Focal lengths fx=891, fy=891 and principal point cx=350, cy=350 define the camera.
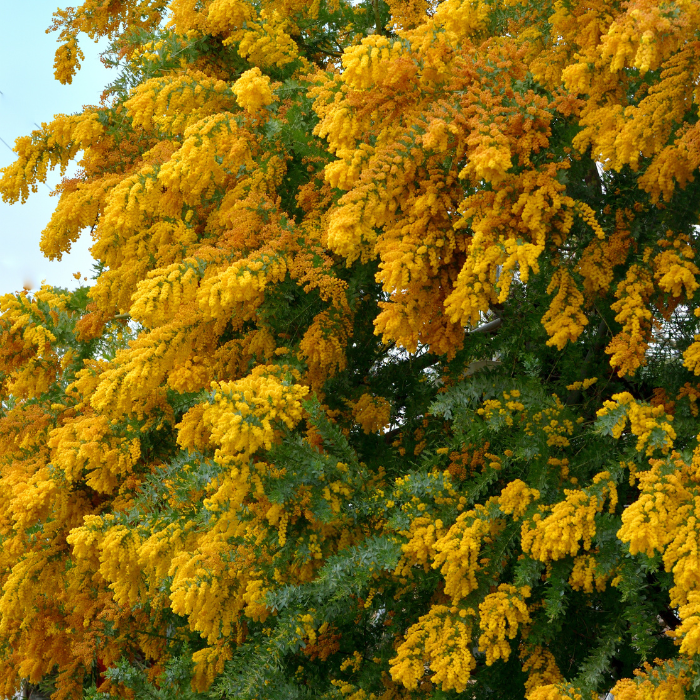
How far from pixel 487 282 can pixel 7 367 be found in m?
3.63

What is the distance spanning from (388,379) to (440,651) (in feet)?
7.27

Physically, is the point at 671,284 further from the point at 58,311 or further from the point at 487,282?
the point at 58,311

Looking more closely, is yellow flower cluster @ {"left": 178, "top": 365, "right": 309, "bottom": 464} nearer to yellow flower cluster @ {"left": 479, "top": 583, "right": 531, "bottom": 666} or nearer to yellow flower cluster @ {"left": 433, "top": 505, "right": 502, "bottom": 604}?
yellow flower cluster @ {"left": 433, "top": 505, "right": 502, "bottom": 604}

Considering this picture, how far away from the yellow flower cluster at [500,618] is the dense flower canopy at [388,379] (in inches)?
0.6

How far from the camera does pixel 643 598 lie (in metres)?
4.12

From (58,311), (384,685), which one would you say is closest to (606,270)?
(384,685)

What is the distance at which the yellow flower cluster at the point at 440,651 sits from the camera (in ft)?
12.5

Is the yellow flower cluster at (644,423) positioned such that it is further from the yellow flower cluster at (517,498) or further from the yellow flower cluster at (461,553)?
the yellow flower cluster at (461,553)

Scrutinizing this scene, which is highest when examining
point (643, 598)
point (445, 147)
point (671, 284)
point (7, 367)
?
point (7, 367)

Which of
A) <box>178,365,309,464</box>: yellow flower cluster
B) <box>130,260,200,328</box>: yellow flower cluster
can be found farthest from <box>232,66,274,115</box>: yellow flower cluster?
<box>178,365,309,464</box>: yellow flower cluster

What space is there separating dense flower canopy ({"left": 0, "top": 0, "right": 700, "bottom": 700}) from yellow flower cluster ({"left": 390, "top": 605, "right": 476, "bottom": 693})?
0.7 inches

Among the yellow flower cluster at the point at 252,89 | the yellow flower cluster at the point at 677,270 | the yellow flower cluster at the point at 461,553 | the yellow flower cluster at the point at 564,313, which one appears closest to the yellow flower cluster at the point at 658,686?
the yellow flower cluster at the point at 461,553

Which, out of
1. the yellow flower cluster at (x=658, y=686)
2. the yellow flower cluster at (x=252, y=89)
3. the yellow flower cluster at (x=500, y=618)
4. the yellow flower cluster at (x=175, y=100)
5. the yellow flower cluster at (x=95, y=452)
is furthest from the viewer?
the yellow flower cluster at (x=175, y=100)

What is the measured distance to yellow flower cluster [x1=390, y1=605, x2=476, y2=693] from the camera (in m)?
3.82
